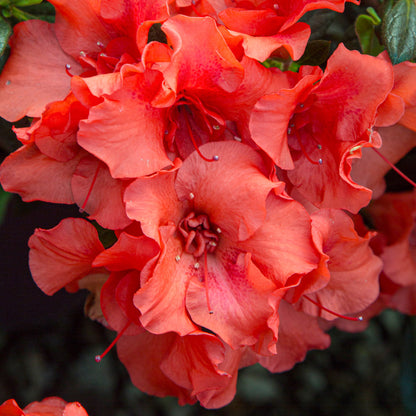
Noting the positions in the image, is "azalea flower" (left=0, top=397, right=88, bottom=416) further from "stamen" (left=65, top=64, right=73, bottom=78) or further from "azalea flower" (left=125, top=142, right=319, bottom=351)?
"stamen" (left=65, top=64, right=73, bottom=78)

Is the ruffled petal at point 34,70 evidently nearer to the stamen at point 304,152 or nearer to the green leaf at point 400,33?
the stamen at point 304,152

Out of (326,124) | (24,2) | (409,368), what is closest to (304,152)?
(326,124)

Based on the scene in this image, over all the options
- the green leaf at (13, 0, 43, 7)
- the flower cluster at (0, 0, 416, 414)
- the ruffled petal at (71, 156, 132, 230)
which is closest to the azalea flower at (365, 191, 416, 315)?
the flower cluster at (0, 0, 416, 414)

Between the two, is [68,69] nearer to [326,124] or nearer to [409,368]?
[326,124]

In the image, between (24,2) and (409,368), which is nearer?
(24,2)

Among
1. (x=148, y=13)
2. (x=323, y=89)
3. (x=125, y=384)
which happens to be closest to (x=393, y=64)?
(x=323, y=89)

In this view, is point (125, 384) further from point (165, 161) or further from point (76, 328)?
point (165, 161)
